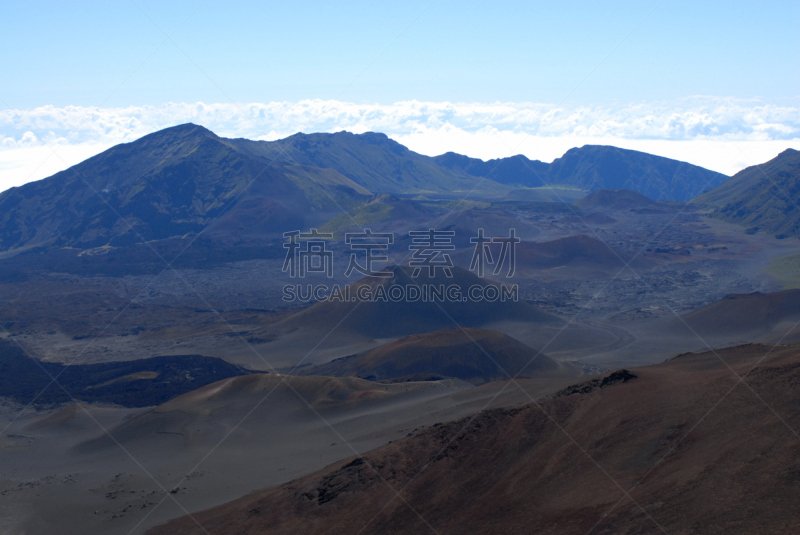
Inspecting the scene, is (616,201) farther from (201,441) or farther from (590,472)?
(590,472)

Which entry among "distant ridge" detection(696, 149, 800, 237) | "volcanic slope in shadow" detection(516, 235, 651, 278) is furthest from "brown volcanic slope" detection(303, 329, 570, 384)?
"distant ridge" detection(696, 149, 800, 237)

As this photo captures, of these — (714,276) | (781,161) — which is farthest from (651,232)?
(781,161)

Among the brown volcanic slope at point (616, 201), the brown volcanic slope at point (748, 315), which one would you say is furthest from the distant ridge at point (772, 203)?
the brown volcanic slope at point (748, 315)

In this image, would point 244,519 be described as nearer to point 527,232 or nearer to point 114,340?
point 114,340

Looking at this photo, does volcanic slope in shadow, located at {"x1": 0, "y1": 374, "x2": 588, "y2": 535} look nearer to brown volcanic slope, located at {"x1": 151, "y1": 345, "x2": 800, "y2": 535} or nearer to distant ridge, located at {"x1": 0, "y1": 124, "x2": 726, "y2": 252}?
brown volcanic slope, located at {"x1": 151, "y1": 345, "x2": 800, "y2": 535}

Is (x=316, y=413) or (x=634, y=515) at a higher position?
(x=634, y=515)

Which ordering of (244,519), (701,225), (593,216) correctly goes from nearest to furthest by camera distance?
(244,519) → (701,225) → (593,216)
